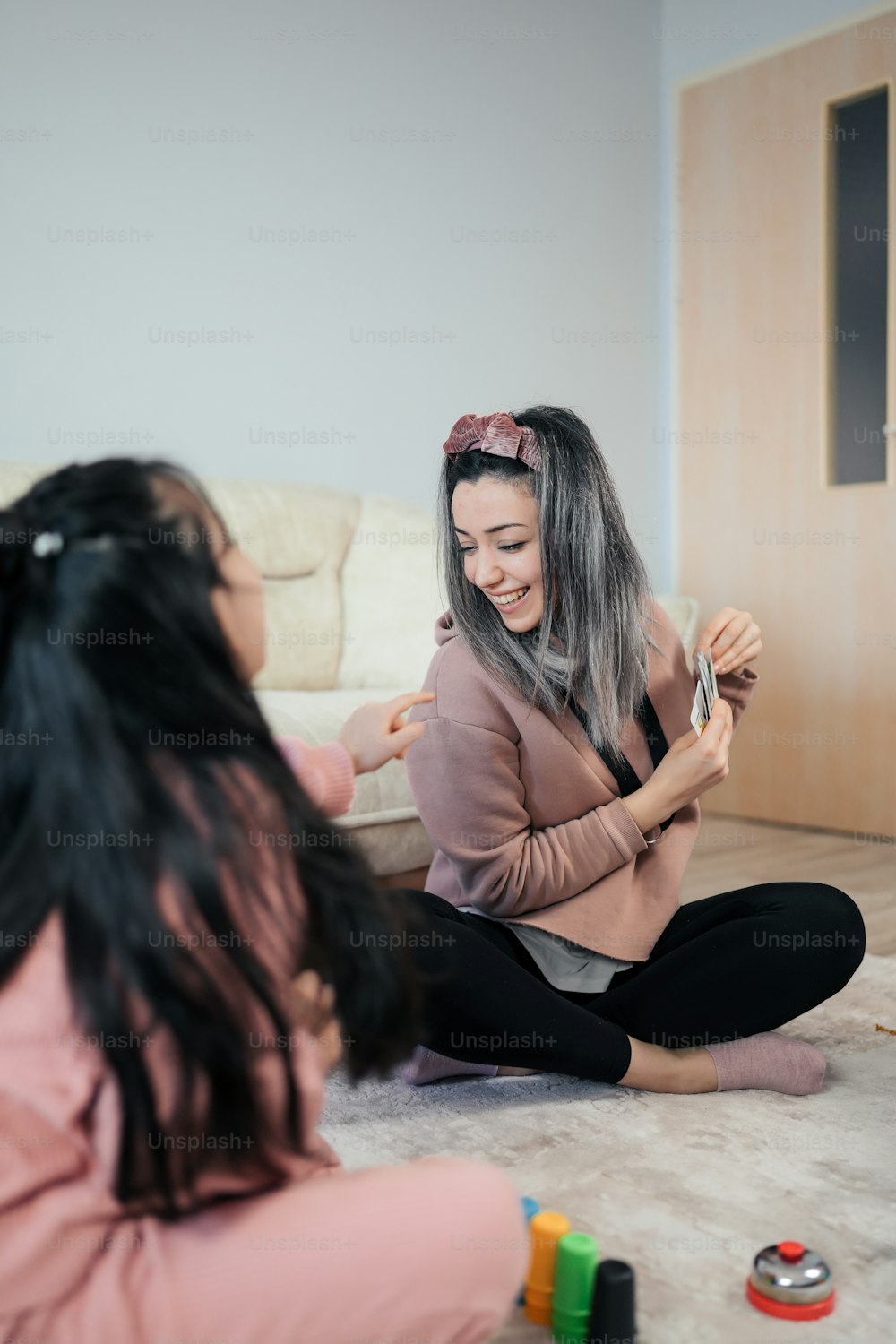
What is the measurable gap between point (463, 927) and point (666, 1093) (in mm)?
350

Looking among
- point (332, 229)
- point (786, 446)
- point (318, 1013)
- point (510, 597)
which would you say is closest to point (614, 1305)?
point (318, 1013)

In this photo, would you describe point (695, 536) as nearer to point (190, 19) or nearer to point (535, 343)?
point (535, 343)

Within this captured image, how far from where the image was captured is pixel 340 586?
2744 mm

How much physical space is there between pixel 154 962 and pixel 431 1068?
90 centimetres

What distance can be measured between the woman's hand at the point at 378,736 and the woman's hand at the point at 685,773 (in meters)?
0.39

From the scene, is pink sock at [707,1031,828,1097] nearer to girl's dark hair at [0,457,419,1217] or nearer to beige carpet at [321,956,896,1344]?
beige carpet at [321,956,896,1344]

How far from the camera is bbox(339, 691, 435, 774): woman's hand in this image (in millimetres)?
1189

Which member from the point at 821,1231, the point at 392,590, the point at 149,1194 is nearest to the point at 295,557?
the point at 392,590

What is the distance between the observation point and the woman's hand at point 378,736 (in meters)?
1.19

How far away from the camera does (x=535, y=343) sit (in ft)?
11.6

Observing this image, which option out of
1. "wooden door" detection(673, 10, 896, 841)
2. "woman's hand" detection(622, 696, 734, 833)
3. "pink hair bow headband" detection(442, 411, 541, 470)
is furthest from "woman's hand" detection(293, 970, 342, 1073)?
"wooden door" detection(673, 10, 896, 841)

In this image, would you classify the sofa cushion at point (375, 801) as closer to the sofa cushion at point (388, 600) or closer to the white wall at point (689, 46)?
the sofa cushion at point (388, 600)

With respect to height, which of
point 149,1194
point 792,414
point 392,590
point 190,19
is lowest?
point 149,1194

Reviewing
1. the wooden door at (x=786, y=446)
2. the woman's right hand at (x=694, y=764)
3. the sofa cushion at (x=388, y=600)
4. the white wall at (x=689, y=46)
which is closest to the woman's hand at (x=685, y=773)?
the woman's right hand at (x=694, y=764)
